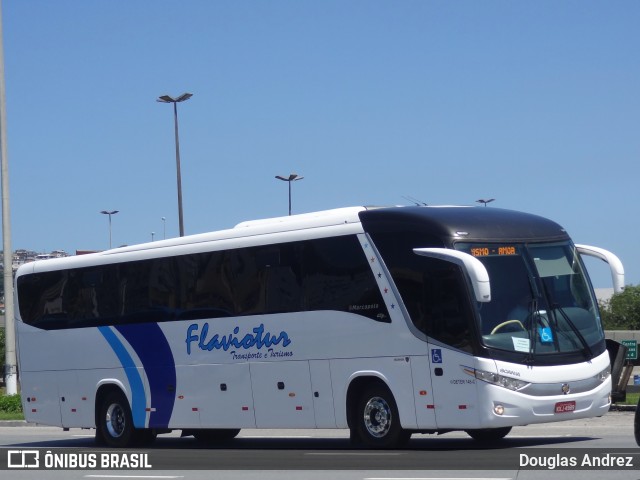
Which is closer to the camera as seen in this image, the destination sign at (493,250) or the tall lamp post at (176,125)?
the destination sign at (493,250)

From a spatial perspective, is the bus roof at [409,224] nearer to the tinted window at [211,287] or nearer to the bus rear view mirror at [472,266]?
the tinted window at [211,287]

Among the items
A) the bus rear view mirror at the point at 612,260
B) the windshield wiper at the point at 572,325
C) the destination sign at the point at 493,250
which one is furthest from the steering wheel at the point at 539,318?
the bus rear view mirror at the point at 612,260

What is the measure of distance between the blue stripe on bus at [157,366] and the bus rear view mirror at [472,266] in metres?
6.17

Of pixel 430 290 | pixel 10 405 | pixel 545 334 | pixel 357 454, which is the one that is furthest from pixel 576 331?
pixel 10 405

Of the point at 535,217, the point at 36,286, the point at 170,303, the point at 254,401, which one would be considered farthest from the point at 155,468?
the point at 36,286

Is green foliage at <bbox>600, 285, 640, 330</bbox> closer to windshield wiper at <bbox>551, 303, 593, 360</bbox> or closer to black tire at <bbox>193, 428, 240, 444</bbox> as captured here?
black tire at <bbox>193, 428, 240, 444</bbox>

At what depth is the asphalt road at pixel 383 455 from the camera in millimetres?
13305

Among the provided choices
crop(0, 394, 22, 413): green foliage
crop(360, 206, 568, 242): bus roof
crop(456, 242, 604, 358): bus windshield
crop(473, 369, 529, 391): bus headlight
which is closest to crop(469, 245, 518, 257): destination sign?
crop(456, 242, 604, 358): bus windshield

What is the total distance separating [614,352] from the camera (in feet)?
68.9

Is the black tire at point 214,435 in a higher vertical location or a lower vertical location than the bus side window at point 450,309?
lower

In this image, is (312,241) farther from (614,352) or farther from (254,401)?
(614,352)

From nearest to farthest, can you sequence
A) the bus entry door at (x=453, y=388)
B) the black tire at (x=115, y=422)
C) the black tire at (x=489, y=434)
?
the bus entry door at (x=453, y=388) → the black tire at (x=489, y=434) → the black tire at (x=115, y=422)

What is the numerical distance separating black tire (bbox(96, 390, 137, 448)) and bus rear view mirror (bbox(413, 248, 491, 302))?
760 cm

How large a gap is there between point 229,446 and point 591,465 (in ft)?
27.6
